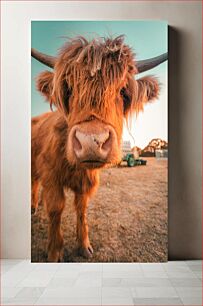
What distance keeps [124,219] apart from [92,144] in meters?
0.74

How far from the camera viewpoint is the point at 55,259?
4.58 meters

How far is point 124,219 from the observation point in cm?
462

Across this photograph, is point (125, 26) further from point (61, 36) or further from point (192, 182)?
point (192, 182)

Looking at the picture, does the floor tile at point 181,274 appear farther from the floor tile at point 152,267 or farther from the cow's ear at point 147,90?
the cow's ear at point 147,90

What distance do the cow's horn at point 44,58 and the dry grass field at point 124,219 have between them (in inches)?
43.5

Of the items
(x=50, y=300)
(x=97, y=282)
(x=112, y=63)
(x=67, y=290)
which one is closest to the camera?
(x=50, y=300)

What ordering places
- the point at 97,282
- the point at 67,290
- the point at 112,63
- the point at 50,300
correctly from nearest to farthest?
the point at 50,300
the point at 67,290
the point at 97,282
the point at 112,63

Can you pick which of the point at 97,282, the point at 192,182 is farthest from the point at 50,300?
the point at 192,182

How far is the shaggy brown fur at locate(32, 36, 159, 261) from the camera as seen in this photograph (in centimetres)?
454

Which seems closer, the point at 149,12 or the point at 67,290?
the point at 67,290

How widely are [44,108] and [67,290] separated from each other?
1765 mm

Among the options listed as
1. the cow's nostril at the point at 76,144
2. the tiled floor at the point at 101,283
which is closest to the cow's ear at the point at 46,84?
the cow's nostril at the point at 76,144

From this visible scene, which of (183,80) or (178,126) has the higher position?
(183,80)

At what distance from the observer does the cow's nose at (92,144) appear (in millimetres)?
4512
